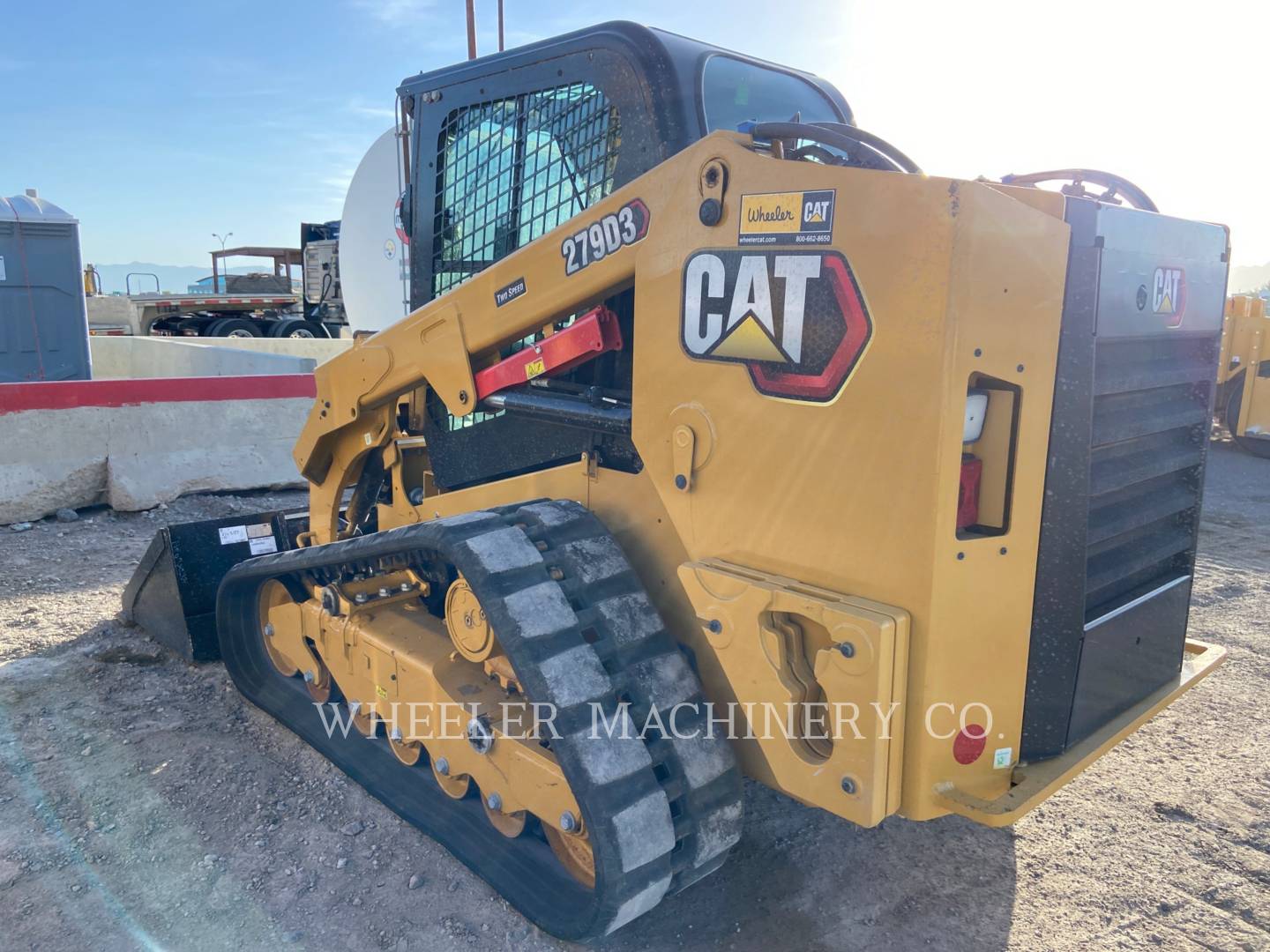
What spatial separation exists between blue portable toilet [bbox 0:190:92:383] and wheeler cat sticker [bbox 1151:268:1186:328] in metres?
9.96

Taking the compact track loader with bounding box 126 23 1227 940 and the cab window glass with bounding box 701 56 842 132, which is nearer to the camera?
the compact track loader with bounding box 126 23 1227 940

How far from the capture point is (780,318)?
2221 millimetres

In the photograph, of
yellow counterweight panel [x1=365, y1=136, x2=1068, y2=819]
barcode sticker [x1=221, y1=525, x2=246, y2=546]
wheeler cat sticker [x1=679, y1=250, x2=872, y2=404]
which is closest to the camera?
yellow counterweight panel [x1=365, y1=136, x2=1068, y2=819]

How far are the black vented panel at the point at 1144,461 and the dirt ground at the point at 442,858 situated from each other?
938 mm

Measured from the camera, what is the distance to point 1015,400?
83.1 inches

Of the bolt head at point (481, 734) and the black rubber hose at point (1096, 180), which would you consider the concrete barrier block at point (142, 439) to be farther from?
the black rubber hose at point (1096, 180)

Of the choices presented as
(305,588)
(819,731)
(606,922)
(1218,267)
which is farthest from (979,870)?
(305,588)

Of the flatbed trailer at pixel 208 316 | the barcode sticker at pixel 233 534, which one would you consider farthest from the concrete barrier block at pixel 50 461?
the flatbed trailer at pixel 208 316

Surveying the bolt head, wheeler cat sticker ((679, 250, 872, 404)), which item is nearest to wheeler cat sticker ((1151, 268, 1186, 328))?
wheeler cat sticker ((679, 250, 872, 404))

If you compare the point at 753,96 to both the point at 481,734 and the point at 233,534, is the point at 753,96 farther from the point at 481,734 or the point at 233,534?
the point at 233,534

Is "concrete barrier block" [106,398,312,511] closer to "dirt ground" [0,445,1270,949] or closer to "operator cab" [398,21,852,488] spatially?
"dirt ground" [0,445,1270,949]

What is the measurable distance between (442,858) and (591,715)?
1.01m

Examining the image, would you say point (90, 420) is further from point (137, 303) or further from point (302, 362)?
point (137, 303)

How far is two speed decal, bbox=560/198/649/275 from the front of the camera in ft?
8.23
